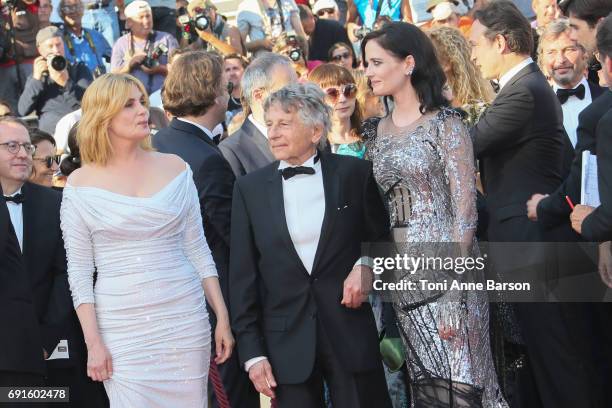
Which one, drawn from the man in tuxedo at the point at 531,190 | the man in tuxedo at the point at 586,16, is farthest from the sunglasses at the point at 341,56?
the man in tuxedo at the point at 531,190

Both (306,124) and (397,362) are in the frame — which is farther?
(397,362)

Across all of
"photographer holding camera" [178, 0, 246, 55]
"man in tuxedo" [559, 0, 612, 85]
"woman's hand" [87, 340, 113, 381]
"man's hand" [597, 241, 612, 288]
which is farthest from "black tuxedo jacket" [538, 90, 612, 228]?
"photographer holding camera" [178, 0, 246, 55]

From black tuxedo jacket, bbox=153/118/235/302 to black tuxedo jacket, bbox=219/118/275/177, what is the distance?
0.66 feet

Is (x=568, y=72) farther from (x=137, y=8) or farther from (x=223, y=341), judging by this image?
(x=137, y=8)

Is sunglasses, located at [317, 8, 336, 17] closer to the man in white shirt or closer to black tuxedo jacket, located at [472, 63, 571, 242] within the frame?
the man in white shirt

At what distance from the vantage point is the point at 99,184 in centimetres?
465

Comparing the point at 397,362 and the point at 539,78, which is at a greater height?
the point at 539,78

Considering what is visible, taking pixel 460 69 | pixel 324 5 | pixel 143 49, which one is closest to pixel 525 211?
pixel 460 69

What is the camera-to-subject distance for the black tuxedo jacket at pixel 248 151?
228 inches

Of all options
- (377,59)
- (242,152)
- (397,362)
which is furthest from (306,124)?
(397,362)

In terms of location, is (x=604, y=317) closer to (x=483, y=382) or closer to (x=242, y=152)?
(x=483, y=382)

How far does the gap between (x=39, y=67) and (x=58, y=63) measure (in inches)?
9.8

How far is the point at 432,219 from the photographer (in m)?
4.96

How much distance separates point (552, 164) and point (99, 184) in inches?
102
